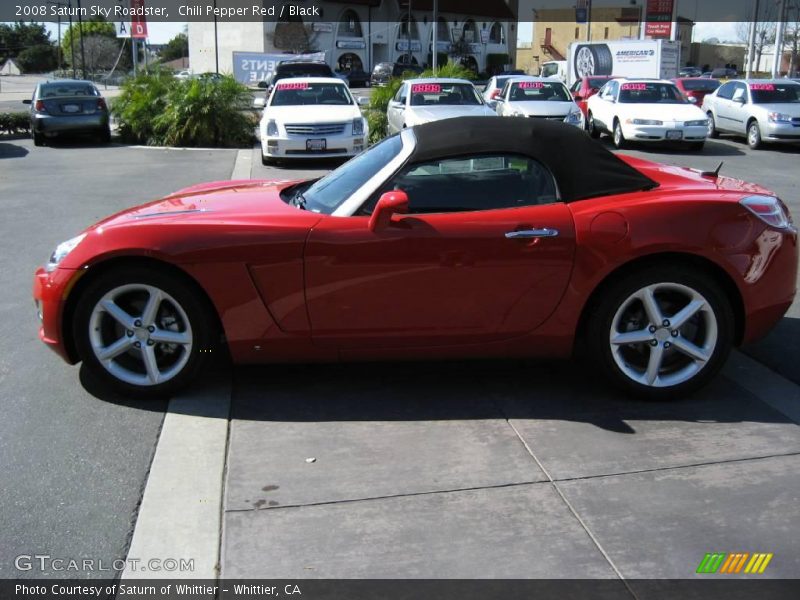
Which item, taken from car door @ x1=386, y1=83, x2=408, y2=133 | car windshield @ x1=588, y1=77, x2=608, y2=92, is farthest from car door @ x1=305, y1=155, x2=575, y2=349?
car windshield @ x1=588, y1=77, x2=608, y2=92

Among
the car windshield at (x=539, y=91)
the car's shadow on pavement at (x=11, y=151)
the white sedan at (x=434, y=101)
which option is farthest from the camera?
the car windshield at (x=539, y=91)

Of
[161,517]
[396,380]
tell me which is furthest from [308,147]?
[161,517]

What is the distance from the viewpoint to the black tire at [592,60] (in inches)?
1300

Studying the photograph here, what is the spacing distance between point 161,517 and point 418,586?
1.14 meters

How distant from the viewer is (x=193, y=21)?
68.9 meters

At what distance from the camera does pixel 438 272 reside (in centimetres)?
437

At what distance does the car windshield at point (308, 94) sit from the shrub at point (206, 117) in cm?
253

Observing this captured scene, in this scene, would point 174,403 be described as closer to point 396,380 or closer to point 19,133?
point 396,380

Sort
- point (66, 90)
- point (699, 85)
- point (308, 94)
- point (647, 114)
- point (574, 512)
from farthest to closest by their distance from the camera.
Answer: point (699, 85), point (66, 90), point (647, 114), point (308, 94), point (574, 512)

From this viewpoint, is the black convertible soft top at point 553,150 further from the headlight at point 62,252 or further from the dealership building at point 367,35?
the dealership building at point 367,35

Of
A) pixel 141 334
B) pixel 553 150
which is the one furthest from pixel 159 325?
pixel 553 150

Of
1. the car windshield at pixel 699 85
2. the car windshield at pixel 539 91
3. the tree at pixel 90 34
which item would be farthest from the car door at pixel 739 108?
the tree at pixel 90 34

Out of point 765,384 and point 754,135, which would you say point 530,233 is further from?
point 754,135

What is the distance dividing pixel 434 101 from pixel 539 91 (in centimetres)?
363
